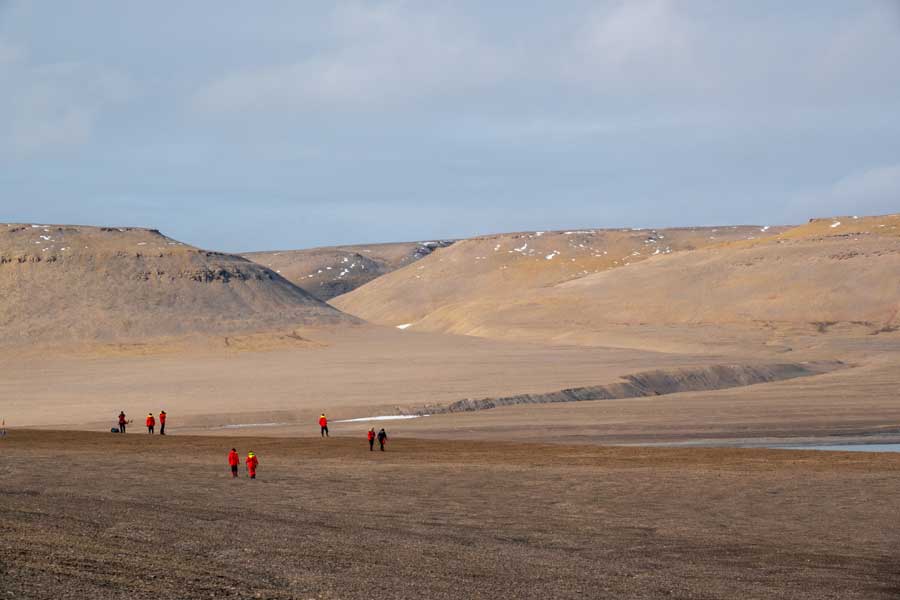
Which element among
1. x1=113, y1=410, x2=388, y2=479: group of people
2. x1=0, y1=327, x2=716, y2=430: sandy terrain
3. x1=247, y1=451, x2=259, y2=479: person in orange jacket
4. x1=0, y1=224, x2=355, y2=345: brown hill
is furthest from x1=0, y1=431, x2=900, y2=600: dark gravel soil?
x1=0, y1=224, x2=355, y2=345: brown hill

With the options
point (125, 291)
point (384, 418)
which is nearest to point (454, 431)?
point (384, 418)

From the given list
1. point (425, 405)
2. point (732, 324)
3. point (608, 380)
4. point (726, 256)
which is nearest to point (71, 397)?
point (425, 405)

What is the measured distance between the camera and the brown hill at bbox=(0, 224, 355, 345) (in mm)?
95750

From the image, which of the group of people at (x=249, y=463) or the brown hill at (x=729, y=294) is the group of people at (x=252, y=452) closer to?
the group of people at (x=249, y=463)

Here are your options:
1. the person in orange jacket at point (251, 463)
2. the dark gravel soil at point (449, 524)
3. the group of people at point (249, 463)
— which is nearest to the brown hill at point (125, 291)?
the dark gravel soil at point (449, 524)

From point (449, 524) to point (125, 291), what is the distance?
281ft

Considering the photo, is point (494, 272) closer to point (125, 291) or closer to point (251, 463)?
point (125, 291)

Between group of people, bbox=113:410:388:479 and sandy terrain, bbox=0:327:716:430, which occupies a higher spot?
sandy terrain, bbox=0:327:716:430

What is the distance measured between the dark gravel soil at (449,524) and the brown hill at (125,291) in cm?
6208

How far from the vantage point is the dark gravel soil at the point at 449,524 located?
617 inches

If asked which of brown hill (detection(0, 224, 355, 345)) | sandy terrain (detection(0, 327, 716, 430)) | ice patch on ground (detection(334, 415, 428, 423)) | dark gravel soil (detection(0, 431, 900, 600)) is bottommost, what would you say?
dark gravel soil (detection(0, 431, 900, 600))

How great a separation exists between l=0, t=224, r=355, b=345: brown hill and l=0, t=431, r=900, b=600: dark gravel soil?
204 feet

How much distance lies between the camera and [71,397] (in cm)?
6256

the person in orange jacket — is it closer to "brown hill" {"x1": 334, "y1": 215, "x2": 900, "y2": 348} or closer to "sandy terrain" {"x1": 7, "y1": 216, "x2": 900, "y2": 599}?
"sandy terrain" {"x1": 7, "y1": 216, "x2": 900, "y2": 599}
